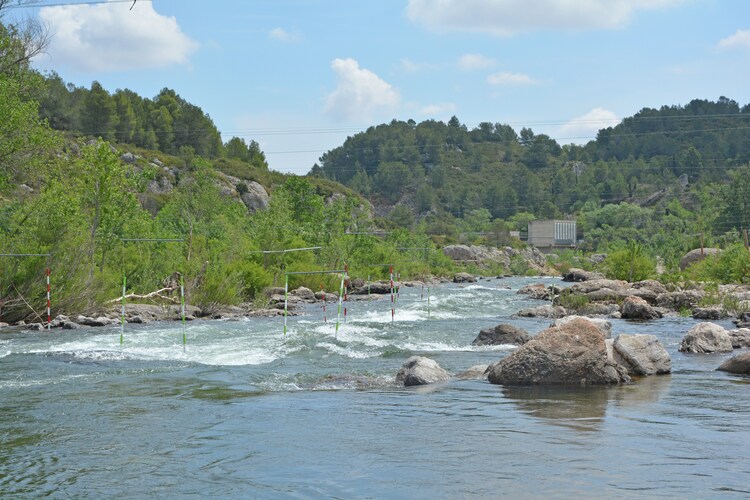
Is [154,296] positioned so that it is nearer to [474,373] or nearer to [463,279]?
[474,373]

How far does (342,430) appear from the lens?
1087 cm

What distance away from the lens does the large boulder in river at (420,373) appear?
48.6 feet

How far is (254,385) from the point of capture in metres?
15.0

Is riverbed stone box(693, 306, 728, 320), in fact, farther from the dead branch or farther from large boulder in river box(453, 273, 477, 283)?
large boulder in river box(453, 273, 477, 283)

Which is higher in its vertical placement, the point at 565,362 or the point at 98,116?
the point at 98,116

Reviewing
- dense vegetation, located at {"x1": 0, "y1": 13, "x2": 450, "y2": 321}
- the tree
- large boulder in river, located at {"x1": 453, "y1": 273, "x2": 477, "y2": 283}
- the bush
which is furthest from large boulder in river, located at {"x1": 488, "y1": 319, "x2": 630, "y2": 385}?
the tree

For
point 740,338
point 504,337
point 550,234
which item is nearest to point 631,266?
point 740,338

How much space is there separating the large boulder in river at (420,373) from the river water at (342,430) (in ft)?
0.93

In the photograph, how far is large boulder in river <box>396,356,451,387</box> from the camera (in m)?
14.8

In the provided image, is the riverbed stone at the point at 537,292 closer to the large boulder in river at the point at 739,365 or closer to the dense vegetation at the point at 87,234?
the dense vegetation at the point at 87,234

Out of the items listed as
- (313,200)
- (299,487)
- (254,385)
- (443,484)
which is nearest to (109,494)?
(299,487)

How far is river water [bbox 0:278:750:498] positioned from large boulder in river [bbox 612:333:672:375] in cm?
51

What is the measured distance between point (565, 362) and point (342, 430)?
5.18 meters

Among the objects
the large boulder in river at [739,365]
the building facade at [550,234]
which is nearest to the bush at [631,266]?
the large boulder in river at [739,365]
